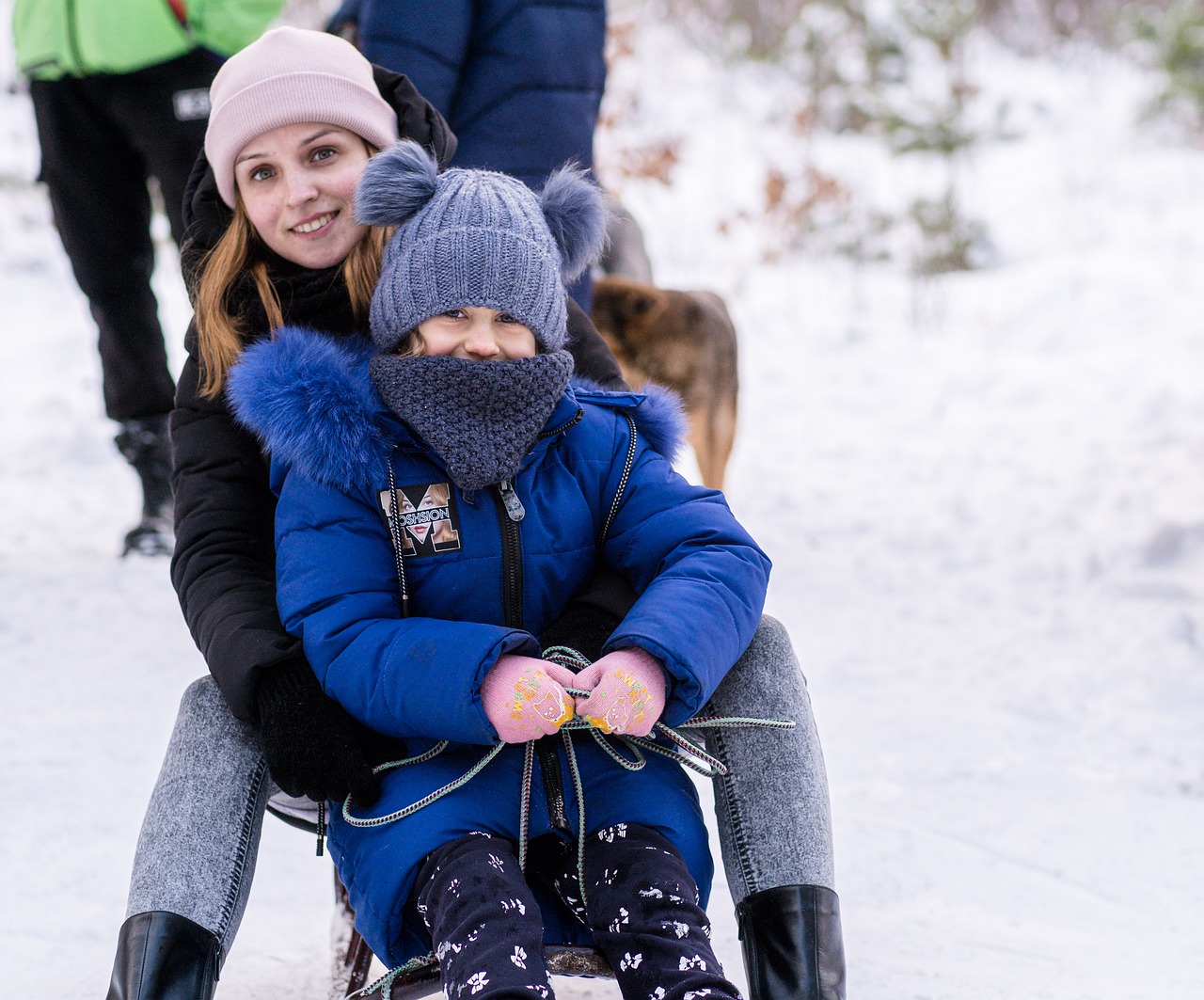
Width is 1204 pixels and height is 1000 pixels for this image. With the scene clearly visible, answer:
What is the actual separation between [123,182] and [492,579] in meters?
2.28

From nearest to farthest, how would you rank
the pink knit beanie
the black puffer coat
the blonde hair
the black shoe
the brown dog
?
the black puffer coat → the blonde hair → the pink knit beanie → the brown dog → the black shoe

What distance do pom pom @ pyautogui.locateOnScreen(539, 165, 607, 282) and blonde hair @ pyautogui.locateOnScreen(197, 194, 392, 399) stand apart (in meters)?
0.25

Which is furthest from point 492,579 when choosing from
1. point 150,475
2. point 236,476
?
point 150,475

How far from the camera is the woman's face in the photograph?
6.29 feet

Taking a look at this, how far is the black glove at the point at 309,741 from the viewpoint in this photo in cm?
148

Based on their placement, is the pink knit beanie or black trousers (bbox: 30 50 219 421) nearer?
the pink knit beanie

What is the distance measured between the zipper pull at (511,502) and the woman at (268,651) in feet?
0.44

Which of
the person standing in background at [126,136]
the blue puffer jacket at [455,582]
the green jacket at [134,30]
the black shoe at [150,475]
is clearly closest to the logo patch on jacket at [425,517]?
the blue puffer jacket at [455,582]

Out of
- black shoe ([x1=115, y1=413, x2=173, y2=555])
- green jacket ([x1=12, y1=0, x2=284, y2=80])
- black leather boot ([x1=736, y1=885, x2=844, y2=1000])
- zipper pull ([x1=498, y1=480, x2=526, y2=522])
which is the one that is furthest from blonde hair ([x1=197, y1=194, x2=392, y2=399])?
black shoe ([x1=115, y1=413, x2=173, y2=555])

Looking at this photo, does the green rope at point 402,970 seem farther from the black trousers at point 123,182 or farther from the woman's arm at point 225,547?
the black trousers at point 123,182

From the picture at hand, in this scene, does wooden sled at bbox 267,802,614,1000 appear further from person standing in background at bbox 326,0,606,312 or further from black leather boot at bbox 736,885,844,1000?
person standing in background at bbox 326,0,606,312

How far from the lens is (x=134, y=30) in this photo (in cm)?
309

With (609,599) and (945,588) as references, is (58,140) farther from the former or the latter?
(945,588)

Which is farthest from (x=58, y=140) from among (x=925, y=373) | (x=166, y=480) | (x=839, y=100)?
(x=839, y=100)
